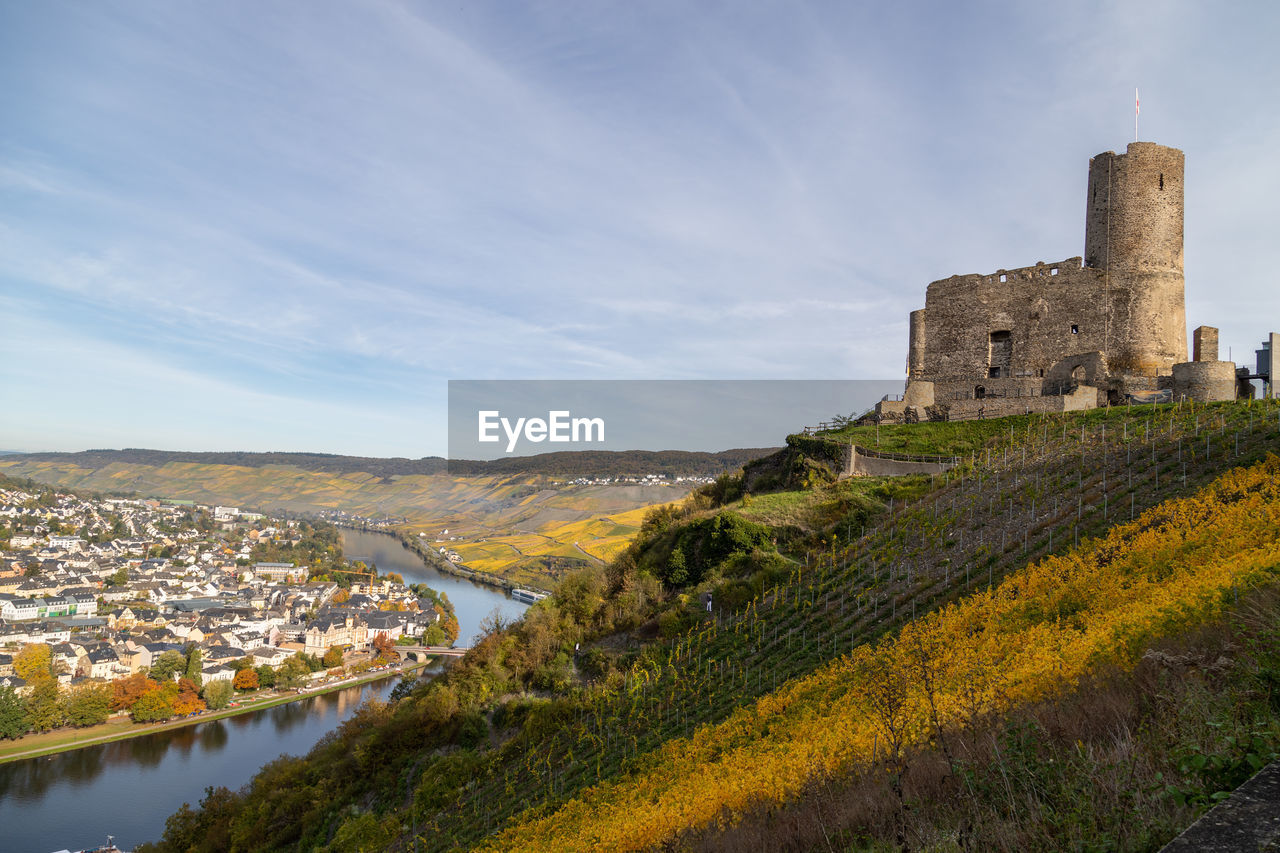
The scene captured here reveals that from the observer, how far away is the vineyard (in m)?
12.1

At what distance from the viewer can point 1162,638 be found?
21.2 feet

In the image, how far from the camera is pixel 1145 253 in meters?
22.9

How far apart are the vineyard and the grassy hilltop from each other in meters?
0.08

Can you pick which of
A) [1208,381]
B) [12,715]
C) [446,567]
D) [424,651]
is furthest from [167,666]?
[1208,381]

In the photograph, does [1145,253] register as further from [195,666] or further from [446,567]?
[446,567]

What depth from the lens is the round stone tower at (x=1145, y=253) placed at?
22688 mm

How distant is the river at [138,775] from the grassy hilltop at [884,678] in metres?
14.1

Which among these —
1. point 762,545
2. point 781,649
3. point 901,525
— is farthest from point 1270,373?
point 781,649

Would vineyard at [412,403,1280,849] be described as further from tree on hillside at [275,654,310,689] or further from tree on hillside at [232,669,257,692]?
tree on hillside at [232,669,257,692]

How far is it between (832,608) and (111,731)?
1772 inches

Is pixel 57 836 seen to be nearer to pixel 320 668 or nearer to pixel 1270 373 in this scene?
pixel 320 668

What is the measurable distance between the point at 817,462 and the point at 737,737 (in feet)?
50.0

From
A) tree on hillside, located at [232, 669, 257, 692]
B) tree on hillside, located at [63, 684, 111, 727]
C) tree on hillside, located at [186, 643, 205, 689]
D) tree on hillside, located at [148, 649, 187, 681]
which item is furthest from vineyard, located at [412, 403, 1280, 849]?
tree on hillside, located at [148, 649, 187, 681]

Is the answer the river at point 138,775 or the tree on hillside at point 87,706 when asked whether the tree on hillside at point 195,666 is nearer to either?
the tree on hillside at point 87,706
